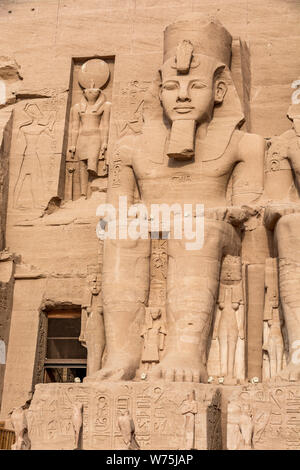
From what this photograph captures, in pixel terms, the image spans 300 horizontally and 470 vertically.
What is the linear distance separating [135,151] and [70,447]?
10.3ft

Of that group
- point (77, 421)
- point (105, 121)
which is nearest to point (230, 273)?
point (77, 421)

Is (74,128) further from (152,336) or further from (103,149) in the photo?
(152,336)

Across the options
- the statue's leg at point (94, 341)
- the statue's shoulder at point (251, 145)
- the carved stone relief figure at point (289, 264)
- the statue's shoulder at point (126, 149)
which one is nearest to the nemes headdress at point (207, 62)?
the statue's shoulder at point (251, 145)

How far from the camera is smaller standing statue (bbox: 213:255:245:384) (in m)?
8.57

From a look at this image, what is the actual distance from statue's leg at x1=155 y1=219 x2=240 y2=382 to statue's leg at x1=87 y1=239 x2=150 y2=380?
272 mm

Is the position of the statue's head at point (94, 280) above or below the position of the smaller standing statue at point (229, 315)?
above

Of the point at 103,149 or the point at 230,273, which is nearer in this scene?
the point at 230,273

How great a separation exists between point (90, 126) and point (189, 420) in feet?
13.7

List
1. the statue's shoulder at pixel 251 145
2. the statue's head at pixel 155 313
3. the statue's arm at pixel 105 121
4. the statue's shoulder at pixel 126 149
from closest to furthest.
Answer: the statue's head at pixel 155 313
the statue's shoulder at pixel 251 145
the statue's shoulder at pixel 126 149
the statue's arm at pixel 105 121

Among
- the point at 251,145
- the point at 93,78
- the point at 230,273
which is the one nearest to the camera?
the point at 230,273

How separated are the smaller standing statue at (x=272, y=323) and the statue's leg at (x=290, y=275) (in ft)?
0.90

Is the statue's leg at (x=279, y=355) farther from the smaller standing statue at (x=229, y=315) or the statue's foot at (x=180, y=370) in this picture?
the statue's foot at (x=180, y=370)

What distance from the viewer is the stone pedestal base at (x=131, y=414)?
7.67m

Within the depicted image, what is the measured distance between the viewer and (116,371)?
8258 mm
